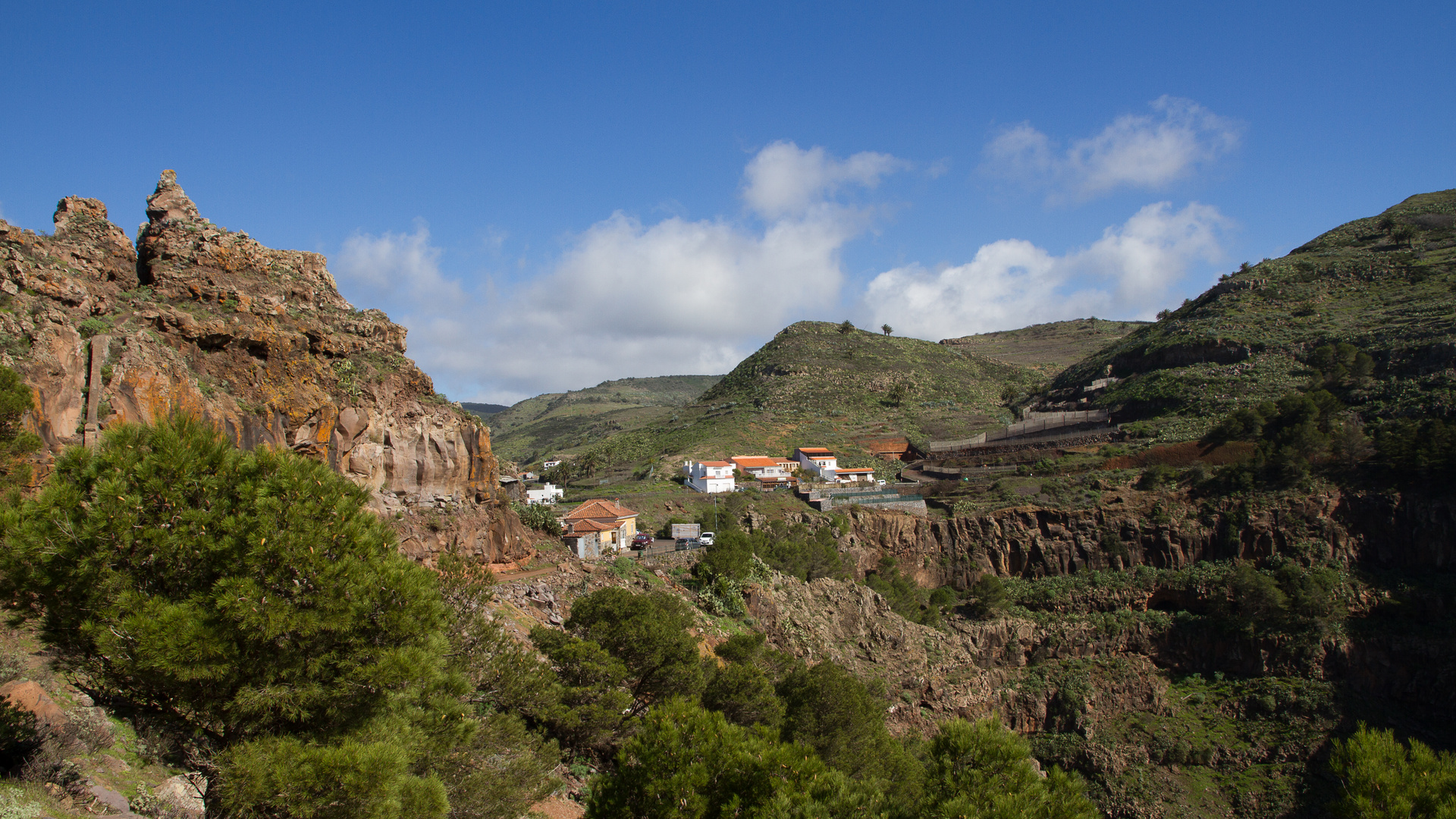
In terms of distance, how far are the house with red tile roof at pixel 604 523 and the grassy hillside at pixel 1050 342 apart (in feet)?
271

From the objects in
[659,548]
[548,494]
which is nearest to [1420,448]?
[659,548]

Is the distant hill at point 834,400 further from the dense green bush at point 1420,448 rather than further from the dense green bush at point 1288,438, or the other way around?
the dense green bush at point 1420,448

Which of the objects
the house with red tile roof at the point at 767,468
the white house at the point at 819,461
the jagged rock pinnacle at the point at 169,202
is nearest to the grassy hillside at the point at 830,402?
the white house at the point at 819,461

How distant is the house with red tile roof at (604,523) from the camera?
3041 centimetres

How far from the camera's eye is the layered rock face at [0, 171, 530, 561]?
13984 millimetres

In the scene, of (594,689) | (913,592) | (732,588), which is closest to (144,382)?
(594,689)

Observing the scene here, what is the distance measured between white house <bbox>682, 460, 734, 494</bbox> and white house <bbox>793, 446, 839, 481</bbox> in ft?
26.8

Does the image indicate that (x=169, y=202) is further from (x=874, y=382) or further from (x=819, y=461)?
(x=874, y=382)

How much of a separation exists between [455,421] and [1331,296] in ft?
238

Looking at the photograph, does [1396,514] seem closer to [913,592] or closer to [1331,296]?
[913,592]

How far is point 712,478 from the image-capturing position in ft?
157

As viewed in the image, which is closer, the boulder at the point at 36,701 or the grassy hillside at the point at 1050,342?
the boulder at the point at 36,701

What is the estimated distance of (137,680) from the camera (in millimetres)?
7129

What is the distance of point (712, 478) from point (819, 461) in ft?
37.1
